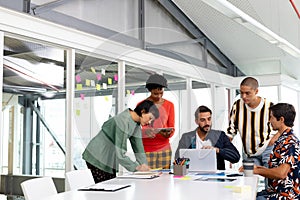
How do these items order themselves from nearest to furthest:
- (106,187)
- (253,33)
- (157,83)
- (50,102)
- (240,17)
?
(106,187) → (157,83) → (240,17) → (50,102) → (253,33)

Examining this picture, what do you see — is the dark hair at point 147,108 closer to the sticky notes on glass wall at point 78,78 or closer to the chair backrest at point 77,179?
the chair backrest at point 77,179

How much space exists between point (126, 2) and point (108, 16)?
0.49 meters

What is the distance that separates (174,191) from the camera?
246cm

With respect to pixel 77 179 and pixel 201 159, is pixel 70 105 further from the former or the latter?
pixel 201 159

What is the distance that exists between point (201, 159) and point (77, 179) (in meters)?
1.07

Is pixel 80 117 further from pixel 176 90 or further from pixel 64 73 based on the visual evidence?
pixel 176 90

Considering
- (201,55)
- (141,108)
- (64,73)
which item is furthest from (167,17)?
(141,108)

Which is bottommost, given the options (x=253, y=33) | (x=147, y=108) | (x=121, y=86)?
(x=147, y=108)

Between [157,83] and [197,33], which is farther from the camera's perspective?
[197,33]

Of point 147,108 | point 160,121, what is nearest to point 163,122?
point 160,121

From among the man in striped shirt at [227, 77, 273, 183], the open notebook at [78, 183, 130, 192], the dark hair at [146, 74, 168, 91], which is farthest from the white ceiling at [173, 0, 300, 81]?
the open notebook at [78, 183, 130, 192]

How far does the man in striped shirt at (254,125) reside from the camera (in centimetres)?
416

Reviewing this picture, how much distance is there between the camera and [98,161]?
3.85 metres

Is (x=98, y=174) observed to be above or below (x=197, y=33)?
below
